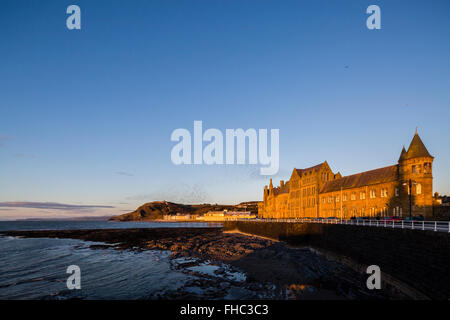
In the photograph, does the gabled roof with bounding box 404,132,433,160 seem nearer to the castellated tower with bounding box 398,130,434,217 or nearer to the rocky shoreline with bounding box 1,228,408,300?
the castellated tower with bounding box 398,130,434,217

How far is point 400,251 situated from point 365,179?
47.5 m

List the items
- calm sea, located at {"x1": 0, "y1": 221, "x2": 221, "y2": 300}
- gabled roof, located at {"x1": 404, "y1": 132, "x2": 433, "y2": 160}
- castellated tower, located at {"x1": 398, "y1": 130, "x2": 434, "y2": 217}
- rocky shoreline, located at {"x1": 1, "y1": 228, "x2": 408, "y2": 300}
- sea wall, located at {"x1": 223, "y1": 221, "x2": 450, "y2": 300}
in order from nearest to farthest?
sea wall, located at {"x1": 223, "y1": 221, "x2": 450, "y2": 300}
rocky shoreline, located at {"x1": 1, "y1": 228, "x2": 408, "y2": 300}
calm sea, located at {"x1": 0, "y1": 221, "x2": 221, "y2": 300}
castellated tower, located at {"x1": 398, "y1": 130, "x2": 434, "y2": 217}
gabled roof, located at {"x1": 404, "y1": 132, "x2": 433, "y2": 160}

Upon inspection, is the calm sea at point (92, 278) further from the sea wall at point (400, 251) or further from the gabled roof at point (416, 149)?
the gabled roof at point (416, 149)

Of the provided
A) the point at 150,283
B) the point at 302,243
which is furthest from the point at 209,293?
the point at 302,243

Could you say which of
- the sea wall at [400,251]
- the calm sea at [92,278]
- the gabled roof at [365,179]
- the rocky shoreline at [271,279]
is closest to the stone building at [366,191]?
the gabled roof at [365,179]

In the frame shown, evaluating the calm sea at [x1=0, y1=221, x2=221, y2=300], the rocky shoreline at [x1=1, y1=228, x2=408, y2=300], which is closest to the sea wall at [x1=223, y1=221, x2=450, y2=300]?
the rocky shoreline at [x1=1, y1=228, x2=408, y2=300]

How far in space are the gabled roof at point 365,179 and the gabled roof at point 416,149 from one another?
26.5 feet

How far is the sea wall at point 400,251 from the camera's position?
18453 mm

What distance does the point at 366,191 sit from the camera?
64.0 m

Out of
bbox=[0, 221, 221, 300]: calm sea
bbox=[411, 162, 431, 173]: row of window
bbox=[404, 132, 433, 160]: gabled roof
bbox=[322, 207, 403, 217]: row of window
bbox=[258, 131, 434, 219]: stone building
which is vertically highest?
bbox=[404, 132, 433, 160]: gabled roof

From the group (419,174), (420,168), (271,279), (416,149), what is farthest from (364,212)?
(271,279)

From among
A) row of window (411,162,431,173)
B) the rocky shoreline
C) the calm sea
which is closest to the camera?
the rocky shoreline

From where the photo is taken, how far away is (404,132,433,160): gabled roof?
48.5 meters
